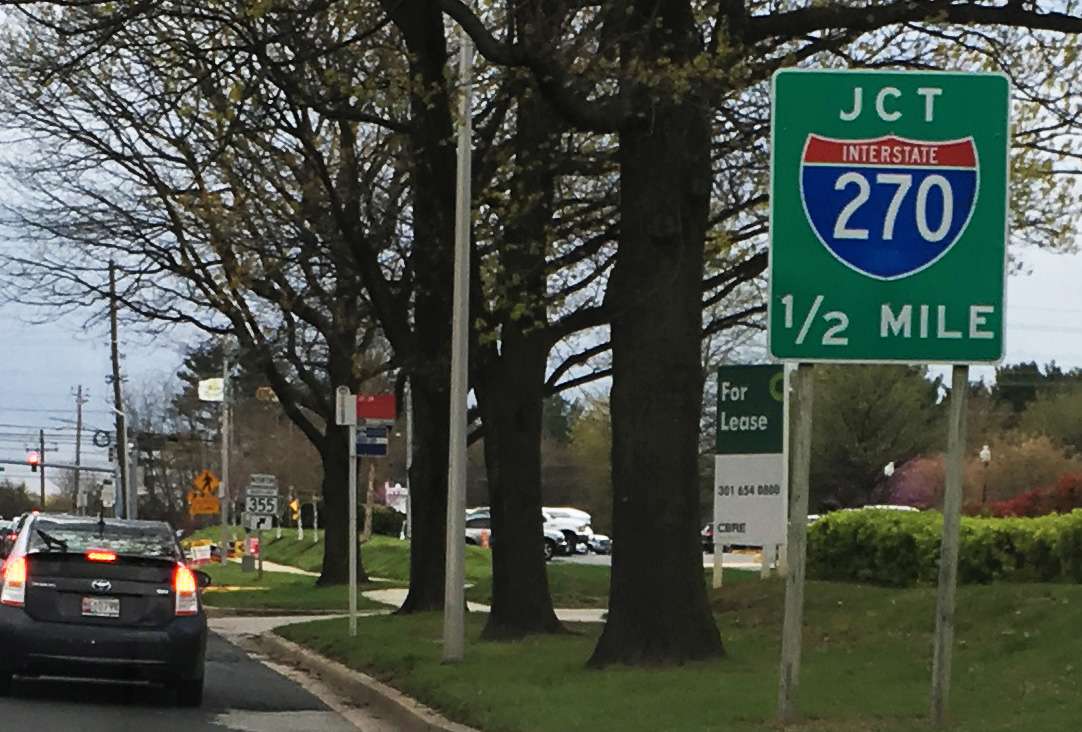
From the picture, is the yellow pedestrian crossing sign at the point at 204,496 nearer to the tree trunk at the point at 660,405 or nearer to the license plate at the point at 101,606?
the license plate at the point at 101,606

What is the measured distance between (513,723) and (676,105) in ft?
17.4

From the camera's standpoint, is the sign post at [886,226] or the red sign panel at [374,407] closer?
the sign post at [886,226]

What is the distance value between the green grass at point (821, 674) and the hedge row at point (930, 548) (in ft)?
2.03

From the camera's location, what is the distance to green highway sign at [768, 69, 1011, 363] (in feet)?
34.5

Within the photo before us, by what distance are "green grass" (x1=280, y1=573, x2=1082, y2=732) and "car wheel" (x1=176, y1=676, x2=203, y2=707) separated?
1761 mm

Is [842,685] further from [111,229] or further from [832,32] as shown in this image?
[111,229]

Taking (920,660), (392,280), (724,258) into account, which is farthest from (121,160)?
(920,660)

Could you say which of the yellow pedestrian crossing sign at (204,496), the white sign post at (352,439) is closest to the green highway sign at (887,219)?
the white sign post at (352,439)

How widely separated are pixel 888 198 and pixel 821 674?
464cm

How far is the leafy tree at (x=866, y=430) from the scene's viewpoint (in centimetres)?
5778

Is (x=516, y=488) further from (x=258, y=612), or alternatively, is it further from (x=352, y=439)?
(x=258, y=612)

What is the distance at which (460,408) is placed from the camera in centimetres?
1681

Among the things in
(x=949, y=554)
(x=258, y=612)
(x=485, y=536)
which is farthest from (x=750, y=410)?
(x=485, y=536)

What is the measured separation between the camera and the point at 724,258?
21.7m
